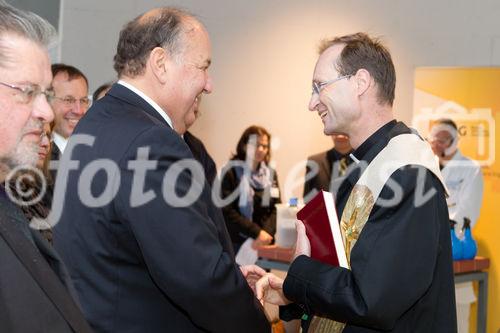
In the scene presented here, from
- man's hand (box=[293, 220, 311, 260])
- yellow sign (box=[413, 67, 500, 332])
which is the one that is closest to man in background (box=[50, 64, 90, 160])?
man's hand (box=[293, 220, 311, 260])

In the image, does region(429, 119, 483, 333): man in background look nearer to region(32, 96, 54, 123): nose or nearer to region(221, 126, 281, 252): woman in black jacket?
region(221, 126, 281, 252): woman in black jacket

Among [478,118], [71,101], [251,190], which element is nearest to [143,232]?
[71,101]

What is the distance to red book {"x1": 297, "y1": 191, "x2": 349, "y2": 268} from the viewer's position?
5.99 ft

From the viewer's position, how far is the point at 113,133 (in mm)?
1737

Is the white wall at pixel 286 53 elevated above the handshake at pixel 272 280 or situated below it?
above

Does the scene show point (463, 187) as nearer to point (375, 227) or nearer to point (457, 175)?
point (457, 175)

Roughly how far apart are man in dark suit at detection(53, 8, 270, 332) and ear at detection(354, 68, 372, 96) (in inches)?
Result: 21.2

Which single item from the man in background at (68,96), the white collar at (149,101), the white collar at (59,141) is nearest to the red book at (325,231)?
the white collar at (149,101)

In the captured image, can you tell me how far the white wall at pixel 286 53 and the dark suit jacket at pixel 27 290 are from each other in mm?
5139

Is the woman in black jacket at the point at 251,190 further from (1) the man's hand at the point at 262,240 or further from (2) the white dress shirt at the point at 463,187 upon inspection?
(2) the white dress shirt at the point at 463,187

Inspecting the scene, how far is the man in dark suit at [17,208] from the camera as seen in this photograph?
43.0 inches

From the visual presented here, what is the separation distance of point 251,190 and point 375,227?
392 cm

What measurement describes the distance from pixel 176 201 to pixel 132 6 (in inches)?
188

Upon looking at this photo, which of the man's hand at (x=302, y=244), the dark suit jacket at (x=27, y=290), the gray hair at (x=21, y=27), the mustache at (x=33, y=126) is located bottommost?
the man's hand at (x=302, y=244)
